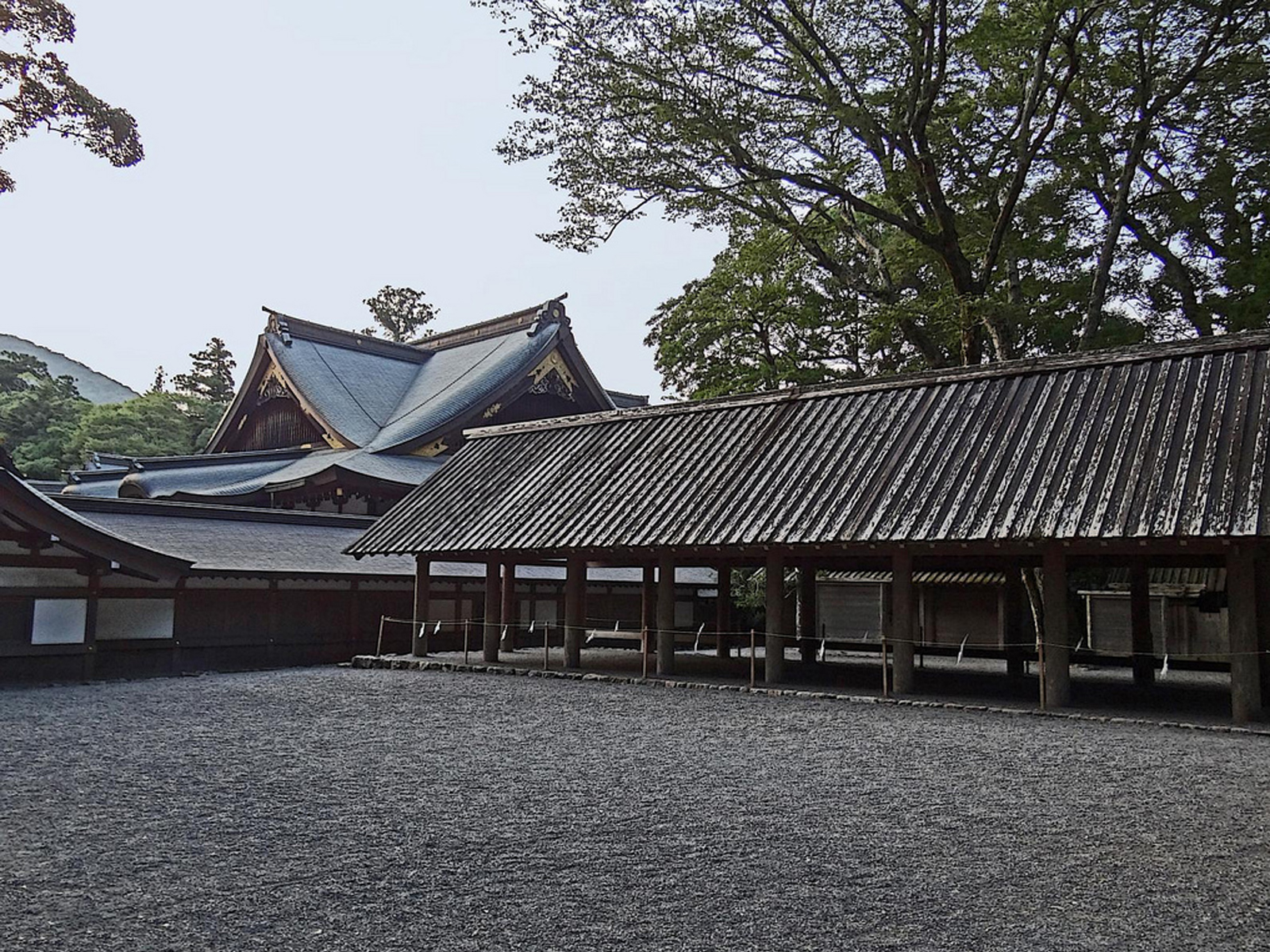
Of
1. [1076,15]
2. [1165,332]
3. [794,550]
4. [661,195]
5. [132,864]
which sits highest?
[1076,15]

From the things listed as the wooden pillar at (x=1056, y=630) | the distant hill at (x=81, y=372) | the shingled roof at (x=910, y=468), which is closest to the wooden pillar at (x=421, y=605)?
the shingled roof at (x=910, y=468)

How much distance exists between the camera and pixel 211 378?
49.1 m

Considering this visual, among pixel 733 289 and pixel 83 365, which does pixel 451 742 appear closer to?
pixel 733 289

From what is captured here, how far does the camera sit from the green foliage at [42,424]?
36.5 meters

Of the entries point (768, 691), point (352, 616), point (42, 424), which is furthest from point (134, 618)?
point (42, 424)

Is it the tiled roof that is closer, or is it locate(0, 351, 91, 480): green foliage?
the tiled roof

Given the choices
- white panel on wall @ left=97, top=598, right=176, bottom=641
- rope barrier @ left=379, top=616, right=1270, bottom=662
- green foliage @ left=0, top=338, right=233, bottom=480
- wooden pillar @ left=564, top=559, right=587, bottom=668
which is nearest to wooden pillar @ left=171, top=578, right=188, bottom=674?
white panel on wall @ left=97, top=598, right=176, bottom=641

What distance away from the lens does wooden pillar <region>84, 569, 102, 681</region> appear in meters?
13.8

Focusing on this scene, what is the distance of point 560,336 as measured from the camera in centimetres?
2641

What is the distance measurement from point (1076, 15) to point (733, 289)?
775 centimetres

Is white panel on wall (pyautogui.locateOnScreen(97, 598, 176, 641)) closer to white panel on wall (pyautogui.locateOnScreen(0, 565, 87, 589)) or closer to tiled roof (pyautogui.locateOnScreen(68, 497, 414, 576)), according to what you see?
white panel on wall (pyautogui.locateOnScreen(0, 565, 87, 589))

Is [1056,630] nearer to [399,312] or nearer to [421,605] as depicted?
[421,605]

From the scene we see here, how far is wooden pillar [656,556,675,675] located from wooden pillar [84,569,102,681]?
25.2 feet

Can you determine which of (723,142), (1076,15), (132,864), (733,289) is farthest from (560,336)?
(132,864)
